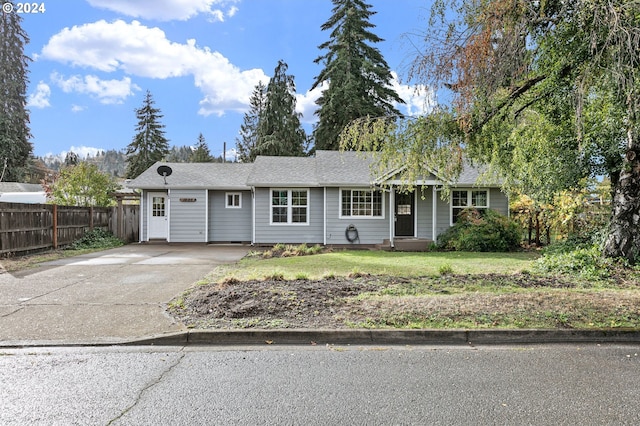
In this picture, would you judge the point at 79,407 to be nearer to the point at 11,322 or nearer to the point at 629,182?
the point at 11,322

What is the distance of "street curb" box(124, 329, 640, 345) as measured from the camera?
4484 millimetres

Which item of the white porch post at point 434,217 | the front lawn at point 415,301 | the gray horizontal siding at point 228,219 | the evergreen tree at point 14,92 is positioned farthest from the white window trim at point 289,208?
the evergreen tree at point 14,92

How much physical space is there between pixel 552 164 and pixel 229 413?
32.0 feet

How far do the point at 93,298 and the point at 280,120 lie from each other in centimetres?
2806

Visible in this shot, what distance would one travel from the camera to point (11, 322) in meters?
4.98

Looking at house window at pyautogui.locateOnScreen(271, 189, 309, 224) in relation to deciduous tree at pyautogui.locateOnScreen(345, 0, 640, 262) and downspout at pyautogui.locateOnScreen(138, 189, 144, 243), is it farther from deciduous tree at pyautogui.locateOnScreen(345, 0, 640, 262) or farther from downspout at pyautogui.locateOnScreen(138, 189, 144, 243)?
deciduous tree at pyautogui.locateOnScreen(345, 0, 640, 262)

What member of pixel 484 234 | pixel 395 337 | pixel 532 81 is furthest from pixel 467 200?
pixel 395 337

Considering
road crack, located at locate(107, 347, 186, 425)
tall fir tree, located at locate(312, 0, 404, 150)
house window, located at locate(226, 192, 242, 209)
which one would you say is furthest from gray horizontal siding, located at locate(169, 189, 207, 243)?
tall fir tree, located at locate(312, 0, 404, 150)

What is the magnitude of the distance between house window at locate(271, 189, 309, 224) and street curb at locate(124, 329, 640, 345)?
36.7 ft

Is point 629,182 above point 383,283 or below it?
above

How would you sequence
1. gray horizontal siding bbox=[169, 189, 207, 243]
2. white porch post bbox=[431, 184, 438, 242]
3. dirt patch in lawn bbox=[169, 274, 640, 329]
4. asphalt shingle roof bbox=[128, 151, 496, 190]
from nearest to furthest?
1. dirt patch in lawn bbox=[169, 274, 640, 329]
2. white porch post bbox=[431, 184, 438, 242]
3. asphalt shingle roof bbox=[128, 151, 496, 190]
4. gray horizontal siding bbox=[169, 189, 207, 243]

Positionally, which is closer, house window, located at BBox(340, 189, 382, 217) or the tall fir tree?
house window, located at BBox(340, 189, 382, 217)

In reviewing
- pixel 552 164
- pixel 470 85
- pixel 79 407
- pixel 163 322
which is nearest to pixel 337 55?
pixel 552 164

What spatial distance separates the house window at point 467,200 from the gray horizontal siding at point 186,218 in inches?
413
